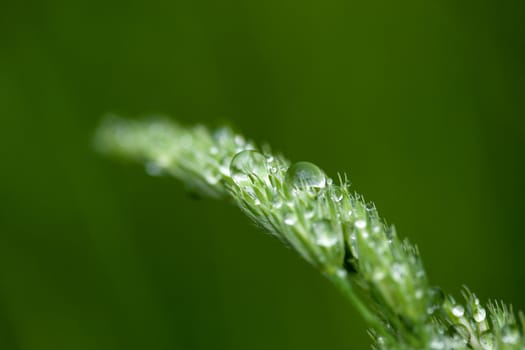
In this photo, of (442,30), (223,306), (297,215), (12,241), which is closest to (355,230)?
(297,215)

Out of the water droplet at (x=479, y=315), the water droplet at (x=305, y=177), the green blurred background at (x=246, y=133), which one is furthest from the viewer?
the green blurred background at (x=246, y=133)

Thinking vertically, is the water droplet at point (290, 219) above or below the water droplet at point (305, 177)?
below

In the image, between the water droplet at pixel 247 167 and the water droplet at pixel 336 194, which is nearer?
the water droplet at pixel 336 194

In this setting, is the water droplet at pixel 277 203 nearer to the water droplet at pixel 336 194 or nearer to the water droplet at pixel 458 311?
the water droplet at pixel 336 194

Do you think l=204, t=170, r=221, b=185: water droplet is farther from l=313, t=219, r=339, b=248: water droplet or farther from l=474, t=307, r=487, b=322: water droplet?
l=474, t=307, r=487, b=322: water droplet

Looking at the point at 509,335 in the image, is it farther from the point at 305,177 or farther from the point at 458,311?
the point at 305,177

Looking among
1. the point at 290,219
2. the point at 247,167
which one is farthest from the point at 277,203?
the point at 247,167

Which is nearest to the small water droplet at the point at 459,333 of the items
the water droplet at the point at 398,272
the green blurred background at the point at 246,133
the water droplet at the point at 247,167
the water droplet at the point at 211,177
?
the water droplet at the point at 398,272
